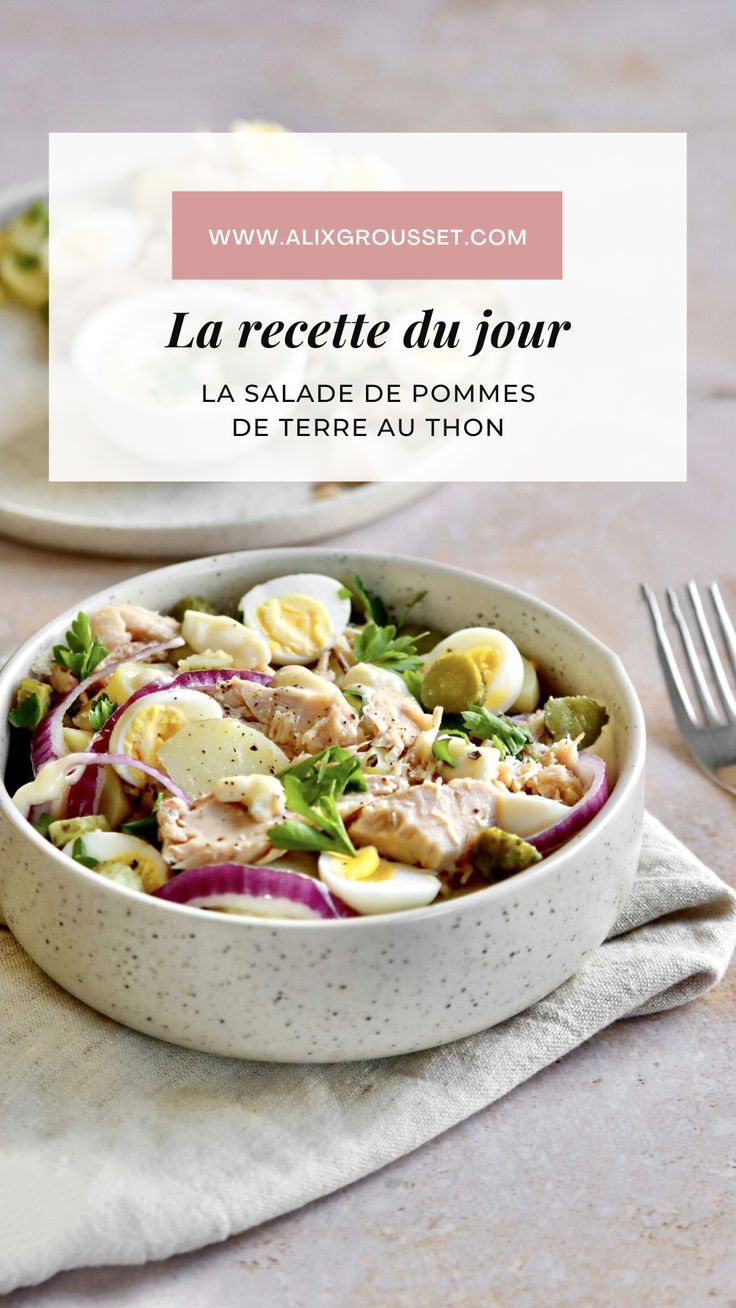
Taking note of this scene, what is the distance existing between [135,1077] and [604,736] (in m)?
0.98

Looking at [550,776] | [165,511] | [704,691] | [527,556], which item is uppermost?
[165,511]

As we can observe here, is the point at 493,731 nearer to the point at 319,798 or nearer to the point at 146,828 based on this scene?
the point at 319,798

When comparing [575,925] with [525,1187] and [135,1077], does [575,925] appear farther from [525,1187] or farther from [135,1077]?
[135,1077]

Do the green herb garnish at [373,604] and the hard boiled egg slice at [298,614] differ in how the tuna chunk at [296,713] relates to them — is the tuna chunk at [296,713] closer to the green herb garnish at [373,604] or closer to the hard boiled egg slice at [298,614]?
the hard boiled egg slice at [298,614]

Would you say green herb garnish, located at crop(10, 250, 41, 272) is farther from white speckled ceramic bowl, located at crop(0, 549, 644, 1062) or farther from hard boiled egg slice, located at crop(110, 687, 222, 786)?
white speckled ceramic bowl, located at crop(0, 549, 644, 1062)

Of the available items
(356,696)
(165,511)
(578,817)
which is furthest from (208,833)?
(165,511)

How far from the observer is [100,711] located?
8.32 ft

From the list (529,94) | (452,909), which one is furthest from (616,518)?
(529,94)

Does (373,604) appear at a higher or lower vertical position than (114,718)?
higher

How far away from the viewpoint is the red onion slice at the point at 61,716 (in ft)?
8.11

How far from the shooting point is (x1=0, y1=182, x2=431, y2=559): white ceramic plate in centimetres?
362

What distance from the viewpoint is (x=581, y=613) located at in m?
3.53

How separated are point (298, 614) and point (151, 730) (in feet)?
1.64

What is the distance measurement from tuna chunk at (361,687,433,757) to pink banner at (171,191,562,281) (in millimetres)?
2160
